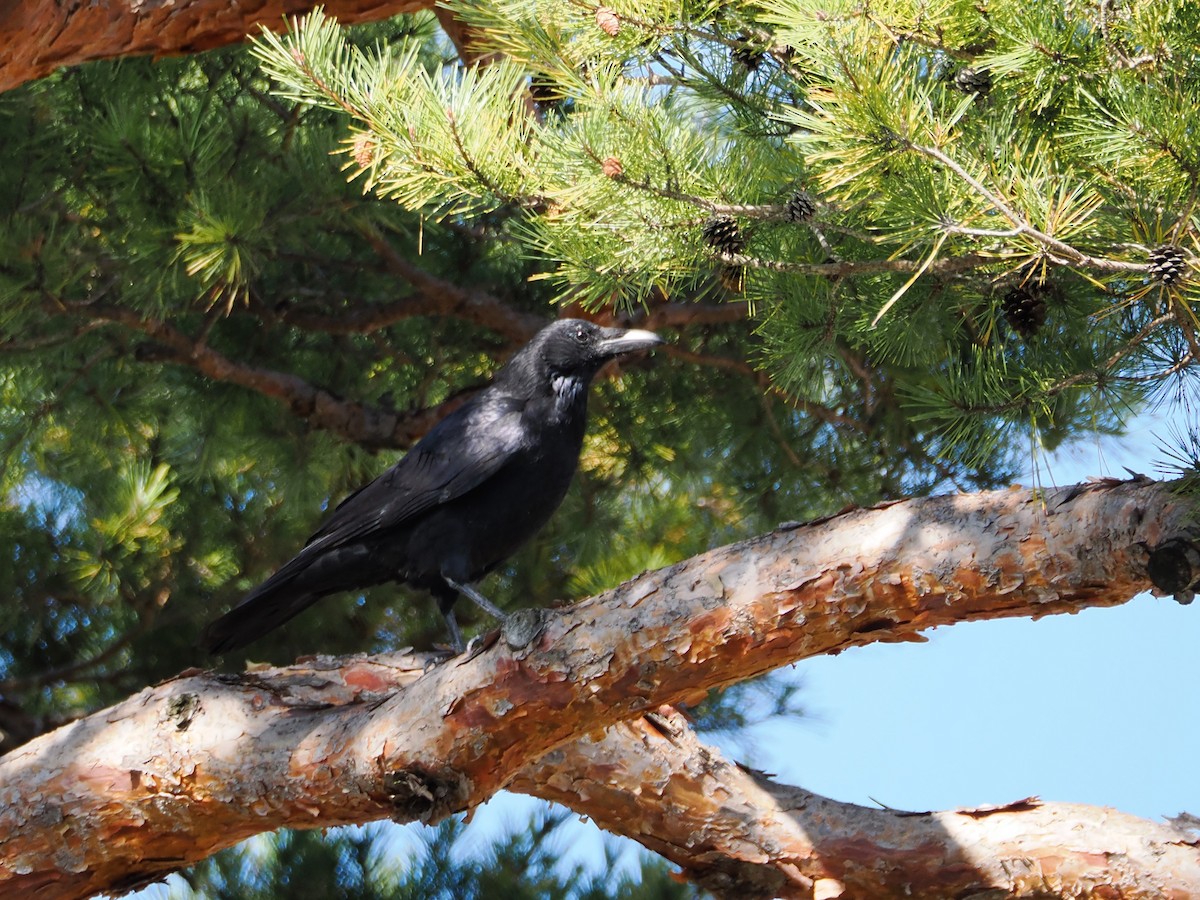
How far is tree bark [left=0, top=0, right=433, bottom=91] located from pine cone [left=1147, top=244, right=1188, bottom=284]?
2.46 metres

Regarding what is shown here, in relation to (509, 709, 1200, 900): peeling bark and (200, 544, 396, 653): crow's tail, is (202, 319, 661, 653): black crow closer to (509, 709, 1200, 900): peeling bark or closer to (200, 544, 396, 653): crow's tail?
(200, 544, 396, 653): crow's tail

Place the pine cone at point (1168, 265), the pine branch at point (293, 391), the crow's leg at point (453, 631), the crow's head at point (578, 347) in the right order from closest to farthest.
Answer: the pine cone at point (1168, 265)
the crow's leg at point (453, 631)
the crow's head at point (578, 347)
the pine branch at point (293, 391)

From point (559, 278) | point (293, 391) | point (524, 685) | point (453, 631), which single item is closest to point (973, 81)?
point (524, 685)

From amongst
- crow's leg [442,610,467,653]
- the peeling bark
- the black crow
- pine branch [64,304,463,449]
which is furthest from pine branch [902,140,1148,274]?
pine branch [64,304,463,449]

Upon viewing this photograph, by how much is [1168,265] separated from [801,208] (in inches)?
27.6

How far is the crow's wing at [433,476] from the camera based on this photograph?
3.55 meters

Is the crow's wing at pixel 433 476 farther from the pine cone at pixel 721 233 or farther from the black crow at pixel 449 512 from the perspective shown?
the pine cone at pixel 721 233

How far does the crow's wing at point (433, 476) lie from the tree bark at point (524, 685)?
0.54 meters

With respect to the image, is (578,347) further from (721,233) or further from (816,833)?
(816,833)

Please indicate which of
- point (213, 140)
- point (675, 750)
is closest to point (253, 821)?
point (675, 750)

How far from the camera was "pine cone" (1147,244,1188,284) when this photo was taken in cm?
193

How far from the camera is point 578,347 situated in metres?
3.79

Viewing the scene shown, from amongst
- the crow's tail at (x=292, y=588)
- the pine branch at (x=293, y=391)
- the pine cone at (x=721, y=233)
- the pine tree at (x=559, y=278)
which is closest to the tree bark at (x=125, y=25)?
the pine tree at (x=559, y=278)

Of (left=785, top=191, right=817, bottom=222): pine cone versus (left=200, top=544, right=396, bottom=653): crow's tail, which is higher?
(left=785, top=191, right=817, bottom=222): pine cone
